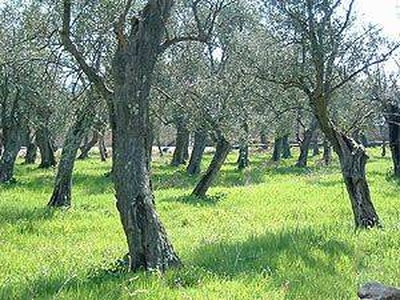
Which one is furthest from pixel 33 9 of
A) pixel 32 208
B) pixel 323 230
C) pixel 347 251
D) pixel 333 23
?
pixel 347 251

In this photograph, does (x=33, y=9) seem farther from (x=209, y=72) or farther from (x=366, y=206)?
(x=209, y=72)

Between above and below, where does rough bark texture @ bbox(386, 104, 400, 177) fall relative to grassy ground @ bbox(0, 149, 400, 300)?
above

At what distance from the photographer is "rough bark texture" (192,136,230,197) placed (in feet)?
76.7

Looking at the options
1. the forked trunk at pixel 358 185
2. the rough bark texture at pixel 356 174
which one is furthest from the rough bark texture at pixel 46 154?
the forked trunk at pixel 358 185

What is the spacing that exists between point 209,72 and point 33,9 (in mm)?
13823

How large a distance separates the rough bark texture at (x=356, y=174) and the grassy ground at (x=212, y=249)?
19.4 inches

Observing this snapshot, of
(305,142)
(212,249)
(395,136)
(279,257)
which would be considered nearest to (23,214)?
(212,249)

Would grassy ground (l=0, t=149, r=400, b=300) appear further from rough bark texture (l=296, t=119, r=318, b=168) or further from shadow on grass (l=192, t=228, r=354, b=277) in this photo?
rough bark texture (l=296, t=119, r=318, b=168)

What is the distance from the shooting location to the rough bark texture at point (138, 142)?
9.04 m

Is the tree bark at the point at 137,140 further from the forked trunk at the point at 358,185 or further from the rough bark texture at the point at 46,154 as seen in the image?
the rough bark texture at the point at 46,154

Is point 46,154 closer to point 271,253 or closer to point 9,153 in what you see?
point 9,153

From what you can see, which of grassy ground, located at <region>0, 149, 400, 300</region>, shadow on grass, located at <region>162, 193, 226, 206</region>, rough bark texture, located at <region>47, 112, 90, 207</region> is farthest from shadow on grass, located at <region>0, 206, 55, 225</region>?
shadow on grass, located at <region>162, 193, 226, 206</region>

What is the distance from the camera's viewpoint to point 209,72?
1222 inches

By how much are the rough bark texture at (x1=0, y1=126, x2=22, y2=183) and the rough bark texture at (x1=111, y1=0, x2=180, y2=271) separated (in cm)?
1847
